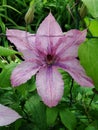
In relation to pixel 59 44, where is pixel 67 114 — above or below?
below

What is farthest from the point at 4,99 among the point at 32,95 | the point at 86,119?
the point at 86,119

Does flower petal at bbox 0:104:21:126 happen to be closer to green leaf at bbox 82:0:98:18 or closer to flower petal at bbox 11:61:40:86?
flower petal at bbox 11:61:40:86

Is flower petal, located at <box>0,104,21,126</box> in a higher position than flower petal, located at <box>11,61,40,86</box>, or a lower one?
lower

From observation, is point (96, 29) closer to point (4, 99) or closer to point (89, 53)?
point (89, 53)

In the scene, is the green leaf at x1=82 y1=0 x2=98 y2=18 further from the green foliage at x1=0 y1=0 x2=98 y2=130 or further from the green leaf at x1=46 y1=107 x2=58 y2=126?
the green leaf at x1=46 y1=107 x2=58 y2=126

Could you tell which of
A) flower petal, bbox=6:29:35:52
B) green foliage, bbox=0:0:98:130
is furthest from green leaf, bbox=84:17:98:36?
flower petal, bbox=6:29:35:52

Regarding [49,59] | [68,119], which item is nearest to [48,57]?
[49,59]

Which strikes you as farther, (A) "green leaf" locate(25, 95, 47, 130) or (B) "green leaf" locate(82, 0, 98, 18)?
(A) "green leaf" locate(25, 95, 47, 130)

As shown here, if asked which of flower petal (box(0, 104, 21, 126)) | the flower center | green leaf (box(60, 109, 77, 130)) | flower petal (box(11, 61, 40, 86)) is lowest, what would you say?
green leaf (box(60, 109, 77, 130))
